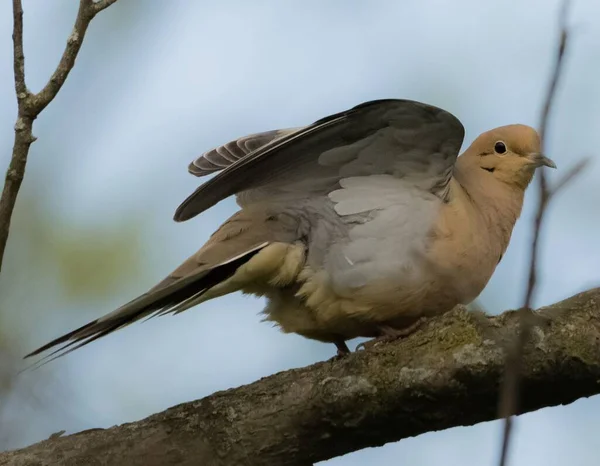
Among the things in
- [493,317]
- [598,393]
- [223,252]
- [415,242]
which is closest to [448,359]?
[493,317]

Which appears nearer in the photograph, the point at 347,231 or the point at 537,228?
the point at 537,228

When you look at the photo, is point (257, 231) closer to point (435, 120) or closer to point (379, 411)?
point (435, 120)

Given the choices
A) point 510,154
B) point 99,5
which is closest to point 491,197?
point 510,154

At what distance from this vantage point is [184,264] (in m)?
4.14

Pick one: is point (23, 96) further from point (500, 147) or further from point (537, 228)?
point (500, 147)

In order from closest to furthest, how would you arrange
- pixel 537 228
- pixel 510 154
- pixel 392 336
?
pixel 537 228 → pixel 392 336 → pixel 510 154

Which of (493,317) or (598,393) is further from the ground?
(493,317)

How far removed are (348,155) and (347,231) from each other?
366 mm

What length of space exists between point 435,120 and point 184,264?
4.35 feet

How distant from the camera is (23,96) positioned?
3.12 metres

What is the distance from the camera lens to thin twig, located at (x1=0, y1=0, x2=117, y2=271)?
3020 millimetres

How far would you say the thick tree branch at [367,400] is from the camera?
10.8 ft

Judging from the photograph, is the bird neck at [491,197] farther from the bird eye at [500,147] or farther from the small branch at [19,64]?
the small branch at [19,64]

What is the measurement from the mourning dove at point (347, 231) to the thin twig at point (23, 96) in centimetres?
104
